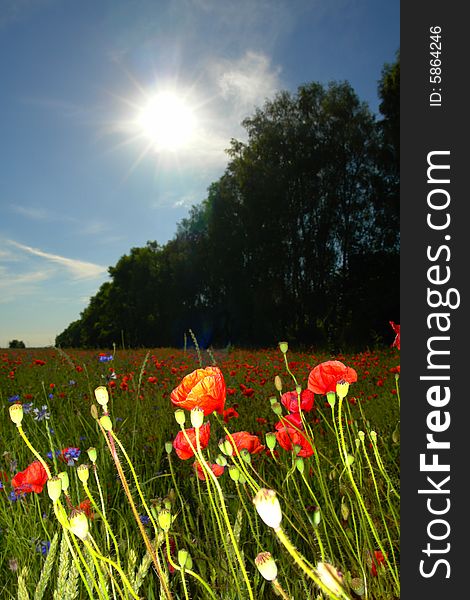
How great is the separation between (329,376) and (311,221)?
48.3ft

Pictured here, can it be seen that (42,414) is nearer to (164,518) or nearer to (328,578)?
(164,518)

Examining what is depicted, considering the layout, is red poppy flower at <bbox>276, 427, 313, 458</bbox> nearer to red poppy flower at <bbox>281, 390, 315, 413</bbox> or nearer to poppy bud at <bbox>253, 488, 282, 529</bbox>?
red poppy flower at <bbox>281, 390, 315, 413</bbox>

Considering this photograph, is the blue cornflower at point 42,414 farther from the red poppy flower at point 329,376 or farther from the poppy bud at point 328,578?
the poppy bud at point 328,578

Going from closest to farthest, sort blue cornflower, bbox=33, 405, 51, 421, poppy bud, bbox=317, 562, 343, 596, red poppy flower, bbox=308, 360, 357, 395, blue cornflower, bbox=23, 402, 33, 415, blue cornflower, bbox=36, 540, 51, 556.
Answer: poppy bud, bbox=317, 562, 343, 596
red poppy flower, bbox=308, 360, 357, 395
blue cornflower, bbox=36, 540, 51, 556
blue cornflower, bbox=33, 405, 51, 421
blue cornflower, bbox=23, 402, 33, 415

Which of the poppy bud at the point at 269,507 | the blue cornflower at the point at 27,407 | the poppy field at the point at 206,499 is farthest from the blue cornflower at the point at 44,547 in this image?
the poppy bud at the point at 269,507

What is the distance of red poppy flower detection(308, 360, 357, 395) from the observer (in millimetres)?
1488

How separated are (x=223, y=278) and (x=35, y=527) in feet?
51.9

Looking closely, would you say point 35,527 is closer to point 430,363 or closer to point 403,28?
point 430,363

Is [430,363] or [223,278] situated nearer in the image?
[430,363]

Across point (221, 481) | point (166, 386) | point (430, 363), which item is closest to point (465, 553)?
point (430, 363)

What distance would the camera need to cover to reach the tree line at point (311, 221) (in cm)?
1483

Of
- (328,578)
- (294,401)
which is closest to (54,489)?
(328,578)

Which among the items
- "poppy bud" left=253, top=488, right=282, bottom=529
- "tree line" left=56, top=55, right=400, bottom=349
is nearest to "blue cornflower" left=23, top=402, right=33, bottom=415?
"poppy bud" left=253, top=488, right=282, bottom=529

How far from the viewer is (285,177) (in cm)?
1605
